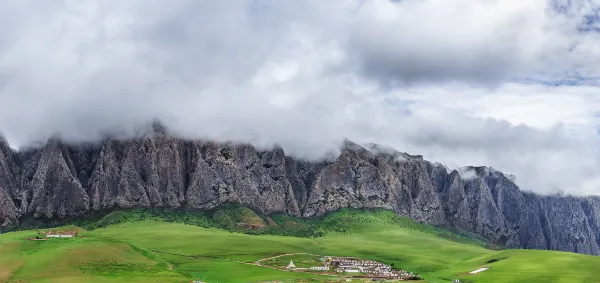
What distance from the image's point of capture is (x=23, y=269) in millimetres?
198125

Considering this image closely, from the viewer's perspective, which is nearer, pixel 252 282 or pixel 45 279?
pixel 45 279

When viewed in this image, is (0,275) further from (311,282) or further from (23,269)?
(311,282)

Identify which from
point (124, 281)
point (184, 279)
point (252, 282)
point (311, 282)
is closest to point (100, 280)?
point (124, 281)

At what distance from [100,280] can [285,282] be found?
197 ft

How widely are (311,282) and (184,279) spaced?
43.1 metres

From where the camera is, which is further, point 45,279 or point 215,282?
point 215,282

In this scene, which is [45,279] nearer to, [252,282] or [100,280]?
[100,280]

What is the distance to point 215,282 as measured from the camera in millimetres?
198625

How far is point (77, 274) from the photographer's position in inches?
7653

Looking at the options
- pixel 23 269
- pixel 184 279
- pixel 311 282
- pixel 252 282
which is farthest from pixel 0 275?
pixel 311 282

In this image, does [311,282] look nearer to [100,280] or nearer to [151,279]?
[151,279]

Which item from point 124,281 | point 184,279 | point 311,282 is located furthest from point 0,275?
point 311,282

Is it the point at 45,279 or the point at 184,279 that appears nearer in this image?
the point at 45,279

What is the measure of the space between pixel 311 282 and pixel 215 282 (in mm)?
32720
